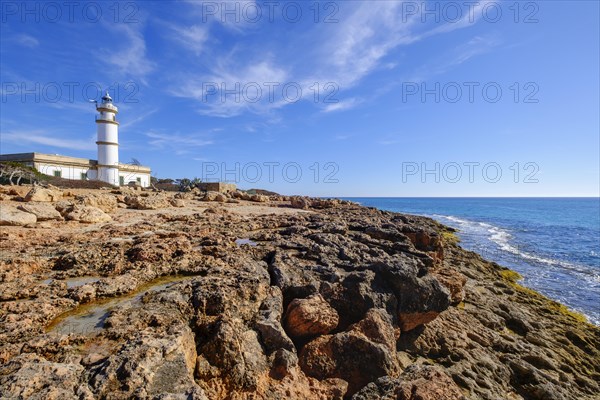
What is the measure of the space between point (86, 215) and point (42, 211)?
1239 millimetres

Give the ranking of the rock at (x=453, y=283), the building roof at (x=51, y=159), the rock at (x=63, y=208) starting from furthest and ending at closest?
the building roof at (x=51, y=159), the rock at (x=63, y=208), the rock at (x=453, y=283)

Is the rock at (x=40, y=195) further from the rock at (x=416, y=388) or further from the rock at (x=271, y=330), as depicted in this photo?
the rock at (x=416, y=388)

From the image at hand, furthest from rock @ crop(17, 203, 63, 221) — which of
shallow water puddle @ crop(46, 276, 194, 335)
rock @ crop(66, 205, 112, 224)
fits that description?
shallow water puddle @ crop(46, 276, 194, 335)

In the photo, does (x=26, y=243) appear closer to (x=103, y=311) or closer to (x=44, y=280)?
(x=44, y=280)

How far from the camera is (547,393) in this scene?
586cm

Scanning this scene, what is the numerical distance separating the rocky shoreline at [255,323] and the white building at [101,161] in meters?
32.1

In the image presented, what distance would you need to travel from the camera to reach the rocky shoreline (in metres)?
3.29

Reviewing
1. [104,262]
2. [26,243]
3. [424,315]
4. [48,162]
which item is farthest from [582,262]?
[48,162]

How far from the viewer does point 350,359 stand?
4.52 meters

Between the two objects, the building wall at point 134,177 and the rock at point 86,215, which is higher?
the building wall at point 134,177

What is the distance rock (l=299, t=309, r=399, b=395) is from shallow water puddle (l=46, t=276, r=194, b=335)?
8.56ft

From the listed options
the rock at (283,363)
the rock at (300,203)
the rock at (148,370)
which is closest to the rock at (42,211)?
the rock at (148,370)

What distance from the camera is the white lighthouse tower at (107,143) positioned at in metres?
38.7

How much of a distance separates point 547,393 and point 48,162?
147 ft
